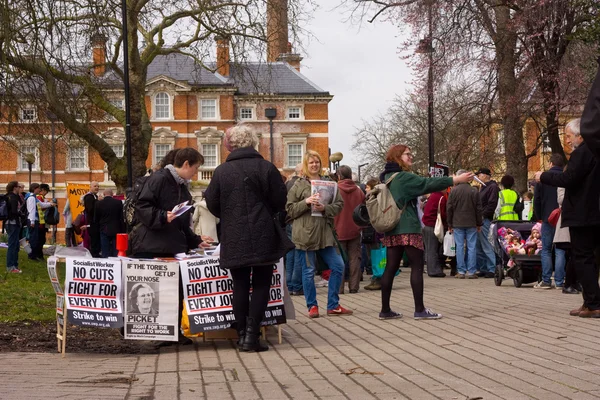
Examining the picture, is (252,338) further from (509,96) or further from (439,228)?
(509,96)

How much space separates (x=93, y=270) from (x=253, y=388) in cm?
275

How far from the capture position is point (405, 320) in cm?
1108

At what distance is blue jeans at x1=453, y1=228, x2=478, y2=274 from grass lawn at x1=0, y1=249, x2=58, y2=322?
7.60 metres

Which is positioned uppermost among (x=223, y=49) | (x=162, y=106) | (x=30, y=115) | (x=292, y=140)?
(x=162, y=106)

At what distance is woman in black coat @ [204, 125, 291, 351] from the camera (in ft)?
28.6

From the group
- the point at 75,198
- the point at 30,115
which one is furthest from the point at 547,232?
the point at 75,198

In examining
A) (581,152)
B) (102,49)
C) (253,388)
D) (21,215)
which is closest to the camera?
(253,388)

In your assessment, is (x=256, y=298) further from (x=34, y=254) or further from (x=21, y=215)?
(x=34, y=254)

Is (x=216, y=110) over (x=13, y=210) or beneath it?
over

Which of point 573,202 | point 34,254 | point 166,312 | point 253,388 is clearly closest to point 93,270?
point 166,312

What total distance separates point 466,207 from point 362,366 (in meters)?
11.8

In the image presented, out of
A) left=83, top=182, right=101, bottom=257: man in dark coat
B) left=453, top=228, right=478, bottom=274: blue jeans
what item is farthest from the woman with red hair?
left=83, top=182, right=101, bottom=257: man in dark coat

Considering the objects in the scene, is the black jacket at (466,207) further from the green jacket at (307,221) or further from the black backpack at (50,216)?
the black backpack at (50,216)

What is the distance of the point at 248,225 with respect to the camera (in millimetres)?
8742
